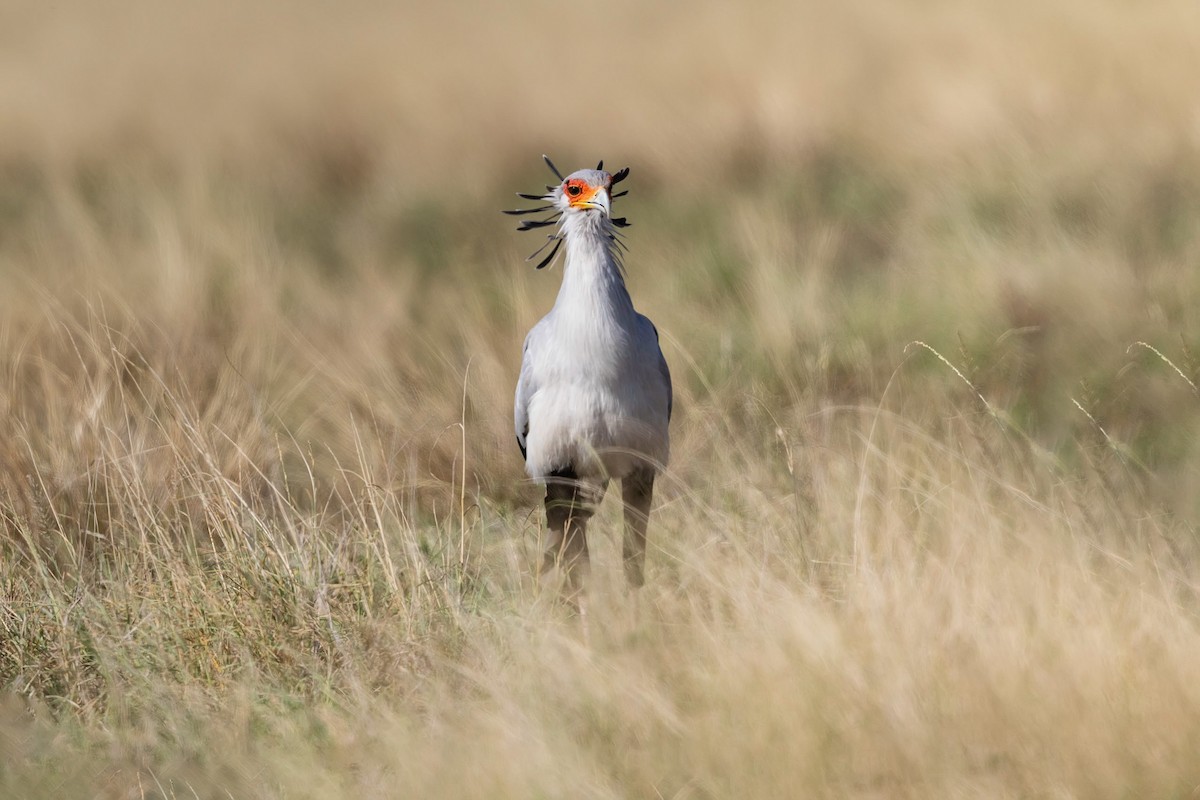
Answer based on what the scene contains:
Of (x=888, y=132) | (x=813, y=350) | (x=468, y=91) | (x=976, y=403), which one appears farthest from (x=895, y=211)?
(x=468, y=91)

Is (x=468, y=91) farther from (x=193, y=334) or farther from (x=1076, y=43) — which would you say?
(x=193, y=334)

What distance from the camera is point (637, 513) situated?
13.8ft

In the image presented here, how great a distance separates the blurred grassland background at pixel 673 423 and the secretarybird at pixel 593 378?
18 cm

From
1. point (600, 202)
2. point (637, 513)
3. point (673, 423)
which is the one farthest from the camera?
point (673, 423)

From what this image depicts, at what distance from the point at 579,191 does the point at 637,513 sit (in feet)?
2.89

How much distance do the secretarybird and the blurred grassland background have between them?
185 millimetres

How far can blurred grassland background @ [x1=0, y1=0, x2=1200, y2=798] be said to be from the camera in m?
3.08

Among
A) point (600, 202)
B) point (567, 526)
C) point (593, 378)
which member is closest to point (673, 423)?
point (567, 526)

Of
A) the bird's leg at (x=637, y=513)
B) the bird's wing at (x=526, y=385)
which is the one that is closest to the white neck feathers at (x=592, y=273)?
the bird's wing at (x=526, y=385)

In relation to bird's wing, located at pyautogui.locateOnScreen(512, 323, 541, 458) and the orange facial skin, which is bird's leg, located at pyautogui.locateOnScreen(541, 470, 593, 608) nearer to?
bird's wing, located at pyautogui.locateOnScreen(512, 323, 541, 458)

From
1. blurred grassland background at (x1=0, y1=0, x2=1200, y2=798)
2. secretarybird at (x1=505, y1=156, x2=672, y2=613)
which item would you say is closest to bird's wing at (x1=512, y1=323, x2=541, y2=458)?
secretarybird at (x1=505, y1=156, x2=672, y2=613)

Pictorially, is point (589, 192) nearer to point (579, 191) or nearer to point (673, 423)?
point (579, 191)

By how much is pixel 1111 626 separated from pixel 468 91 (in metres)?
8.45

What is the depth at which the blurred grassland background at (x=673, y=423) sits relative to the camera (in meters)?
3.08
